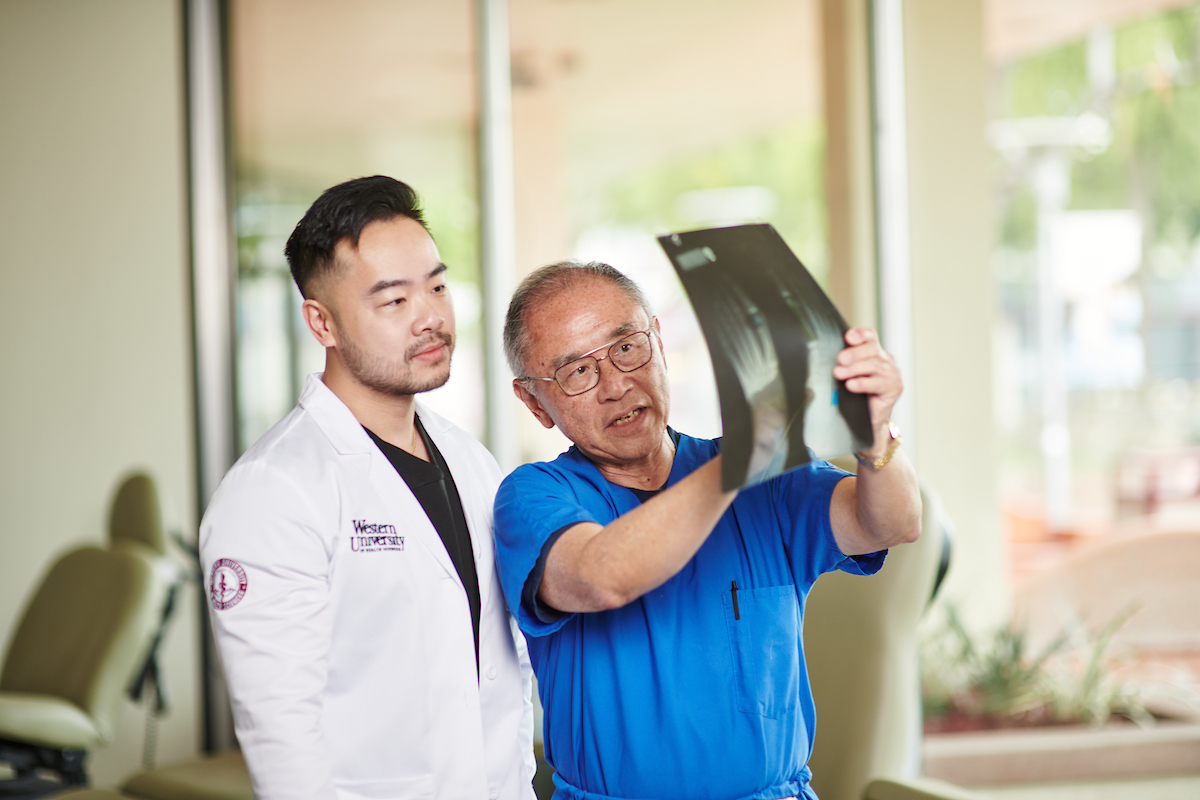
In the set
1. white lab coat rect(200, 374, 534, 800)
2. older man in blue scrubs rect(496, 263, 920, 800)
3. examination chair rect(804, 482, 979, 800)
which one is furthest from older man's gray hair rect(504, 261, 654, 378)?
examination chair rect(804, 482, 979, 800)

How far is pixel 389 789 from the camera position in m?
1.21

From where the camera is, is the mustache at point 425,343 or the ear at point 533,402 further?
the ear at point 533,402

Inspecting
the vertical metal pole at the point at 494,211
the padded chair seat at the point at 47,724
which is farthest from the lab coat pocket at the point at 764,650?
the vertical metal pole at the point at 494,211

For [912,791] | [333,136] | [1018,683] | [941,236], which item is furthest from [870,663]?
[333,136]

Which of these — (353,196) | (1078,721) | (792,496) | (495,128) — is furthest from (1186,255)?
(353,196)

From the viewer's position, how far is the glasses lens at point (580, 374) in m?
1.27

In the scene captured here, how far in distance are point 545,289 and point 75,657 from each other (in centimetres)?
206

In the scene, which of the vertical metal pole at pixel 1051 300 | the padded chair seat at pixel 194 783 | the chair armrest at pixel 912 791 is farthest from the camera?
the vertical metal pole at pixel 1051 300

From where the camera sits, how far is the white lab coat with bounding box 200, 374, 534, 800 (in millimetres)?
1137

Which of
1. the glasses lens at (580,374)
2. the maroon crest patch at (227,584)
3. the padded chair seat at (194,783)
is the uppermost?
the glasses lens at (580,374)

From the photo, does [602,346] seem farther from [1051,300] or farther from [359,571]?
[1051,300]

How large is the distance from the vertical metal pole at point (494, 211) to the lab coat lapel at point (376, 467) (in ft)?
7.96

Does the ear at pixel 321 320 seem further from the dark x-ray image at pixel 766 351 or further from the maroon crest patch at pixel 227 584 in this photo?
the dark x-ray image at pixel 766 351

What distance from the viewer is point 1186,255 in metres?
4.30
